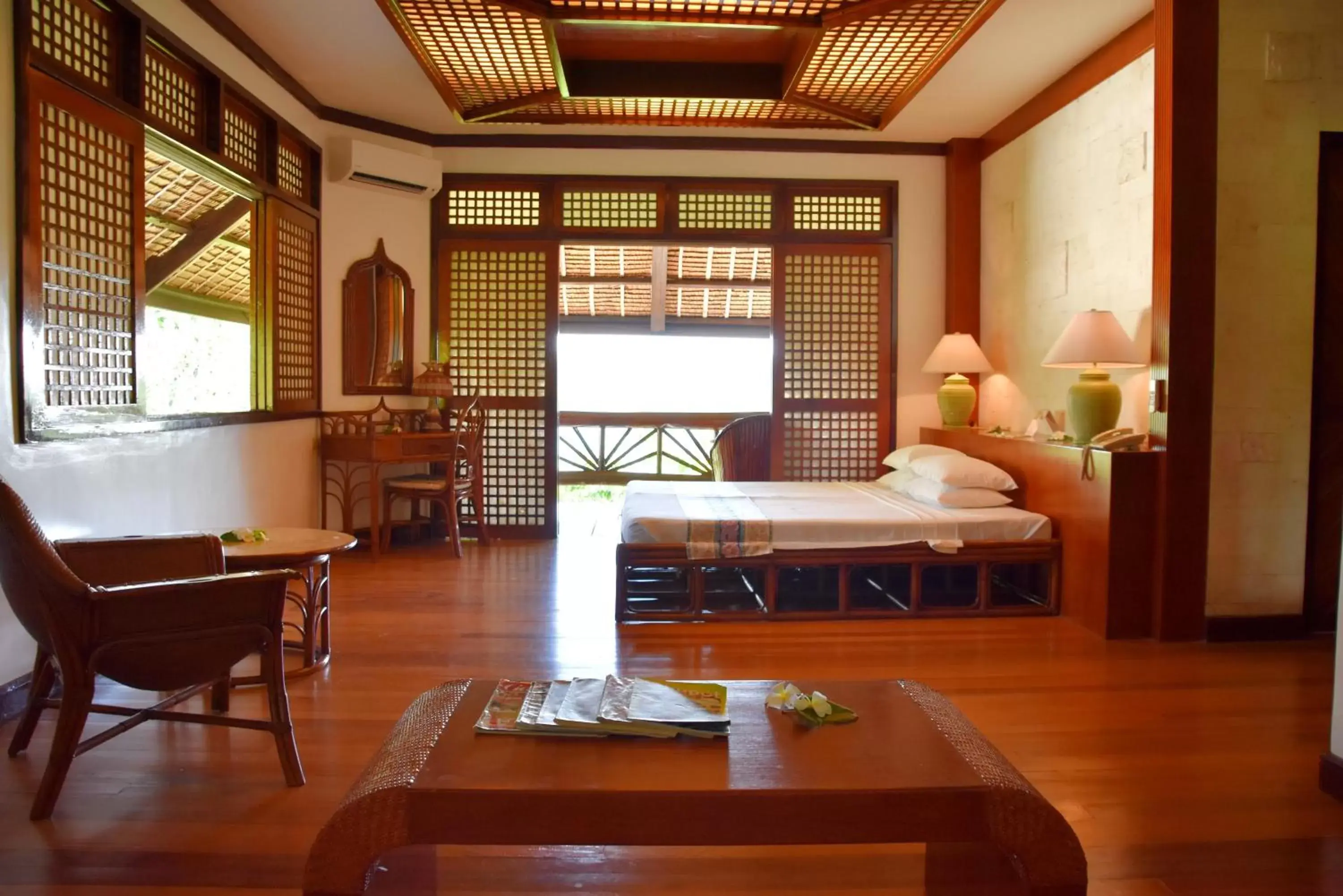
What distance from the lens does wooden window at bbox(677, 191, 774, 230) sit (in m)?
6.22

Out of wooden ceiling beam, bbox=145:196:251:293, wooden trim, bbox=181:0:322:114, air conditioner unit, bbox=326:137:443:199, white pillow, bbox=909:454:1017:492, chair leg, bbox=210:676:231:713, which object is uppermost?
wooden trim, bbox=181:0:322:114

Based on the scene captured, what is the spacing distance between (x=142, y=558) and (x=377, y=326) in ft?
11.7

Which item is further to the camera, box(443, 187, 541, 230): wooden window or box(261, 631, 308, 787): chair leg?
box(443, 187, 541, 230): wooden window

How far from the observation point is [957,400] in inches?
224

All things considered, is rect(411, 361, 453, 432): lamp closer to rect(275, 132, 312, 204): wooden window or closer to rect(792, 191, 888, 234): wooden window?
rect(275, 132, 312, 204): wooden window

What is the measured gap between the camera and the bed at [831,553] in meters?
4.08

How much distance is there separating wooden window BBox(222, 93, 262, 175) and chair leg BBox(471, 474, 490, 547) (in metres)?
2.22

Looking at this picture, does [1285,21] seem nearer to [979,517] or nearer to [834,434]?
[979,517]

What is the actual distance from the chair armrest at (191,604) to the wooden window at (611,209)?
4288 mm

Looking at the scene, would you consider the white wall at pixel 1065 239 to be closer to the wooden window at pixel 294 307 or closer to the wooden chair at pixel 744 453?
the wooden chair at pixel 744 453

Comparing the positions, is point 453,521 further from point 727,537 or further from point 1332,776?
point 1332,776

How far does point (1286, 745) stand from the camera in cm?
262

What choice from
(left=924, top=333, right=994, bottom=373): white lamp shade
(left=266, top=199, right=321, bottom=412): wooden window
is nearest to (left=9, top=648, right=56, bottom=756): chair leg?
(left=266, top=199, right=321, bottom=412): wooden window

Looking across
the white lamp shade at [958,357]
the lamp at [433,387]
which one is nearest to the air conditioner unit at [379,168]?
the lamp at [433,387]
